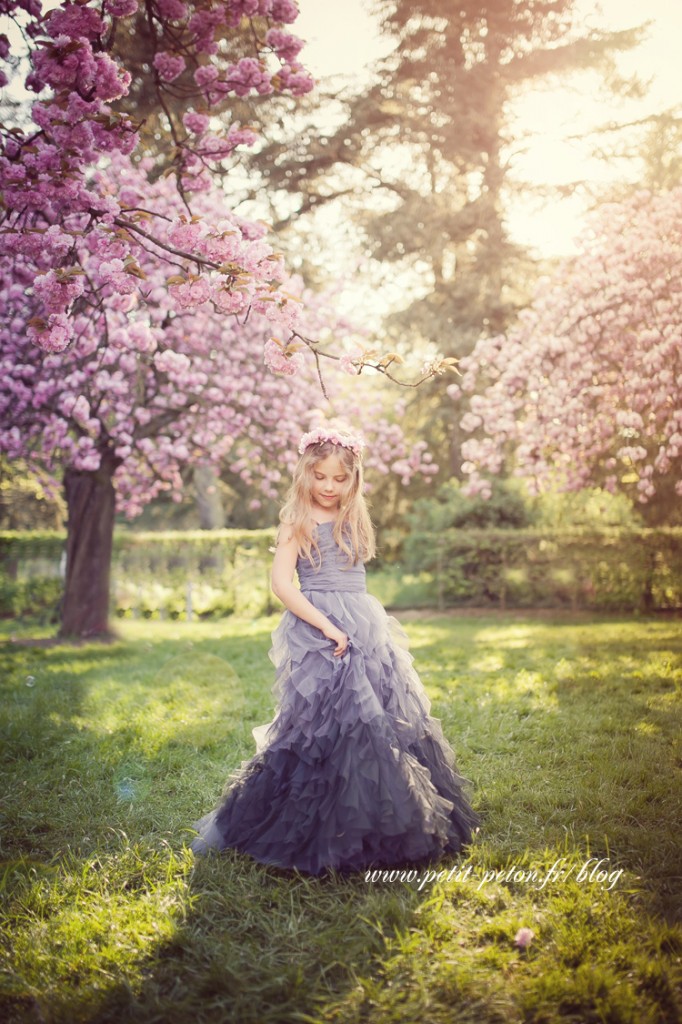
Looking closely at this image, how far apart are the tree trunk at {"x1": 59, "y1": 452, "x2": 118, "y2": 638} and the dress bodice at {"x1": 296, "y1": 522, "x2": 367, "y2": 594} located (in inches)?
278

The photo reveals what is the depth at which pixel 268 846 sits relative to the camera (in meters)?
2.72

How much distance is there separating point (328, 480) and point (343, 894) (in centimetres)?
164

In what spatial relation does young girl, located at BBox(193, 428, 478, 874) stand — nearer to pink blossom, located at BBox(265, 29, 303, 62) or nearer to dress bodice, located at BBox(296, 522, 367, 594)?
dress bodice, located at BBox(296, 522, 367, 594)

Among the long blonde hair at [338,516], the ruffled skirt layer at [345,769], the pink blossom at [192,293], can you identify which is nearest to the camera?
the ruffled skirt layer at [345,769]

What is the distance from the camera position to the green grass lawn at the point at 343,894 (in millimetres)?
1986

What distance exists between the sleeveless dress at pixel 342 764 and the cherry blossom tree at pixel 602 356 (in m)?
5.10

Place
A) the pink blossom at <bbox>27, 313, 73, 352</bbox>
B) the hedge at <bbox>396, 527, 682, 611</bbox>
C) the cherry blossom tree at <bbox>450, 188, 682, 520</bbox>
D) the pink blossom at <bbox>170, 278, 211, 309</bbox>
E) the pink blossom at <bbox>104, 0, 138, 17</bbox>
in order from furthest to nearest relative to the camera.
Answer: the hedge at <bbox>396, 527, 682, 611</bbox>
the cherry blossom tree at <bbox>450, 188, 682, 520</bbox>
the pink blossom at <bbox>104, 0, 138, 17</bbox>
the pink blossom at <bbox>170, 278, 211, 309</bbox>
the pink blossom at <bbox>27, 313, 73, 352</bbox>

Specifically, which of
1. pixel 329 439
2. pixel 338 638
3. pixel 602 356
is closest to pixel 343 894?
pixel 338 638

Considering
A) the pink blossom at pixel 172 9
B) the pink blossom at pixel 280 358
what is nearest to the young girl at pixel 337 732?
the pink blossom at pixel 280 358

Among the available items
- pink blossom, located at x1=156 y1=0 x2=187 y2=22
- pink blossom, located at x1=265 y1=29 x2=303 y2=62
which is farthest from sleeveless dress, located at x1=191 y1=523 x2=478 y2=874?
pink blossom, located at x1=156 y1=0 x2=187 y2=22

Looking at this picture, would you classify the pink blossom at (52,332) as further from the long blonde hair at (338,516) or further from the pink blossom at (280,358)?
the long blonde hair at (338,516)

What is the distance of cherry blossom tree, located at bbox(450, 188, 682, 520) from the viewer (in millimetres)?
7359

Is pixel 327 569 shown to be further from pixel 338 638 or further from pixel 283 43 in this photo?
pixel 283 43

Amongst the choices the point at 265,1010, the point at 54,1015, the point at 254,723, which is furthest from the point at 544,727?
the point at 54,1015
